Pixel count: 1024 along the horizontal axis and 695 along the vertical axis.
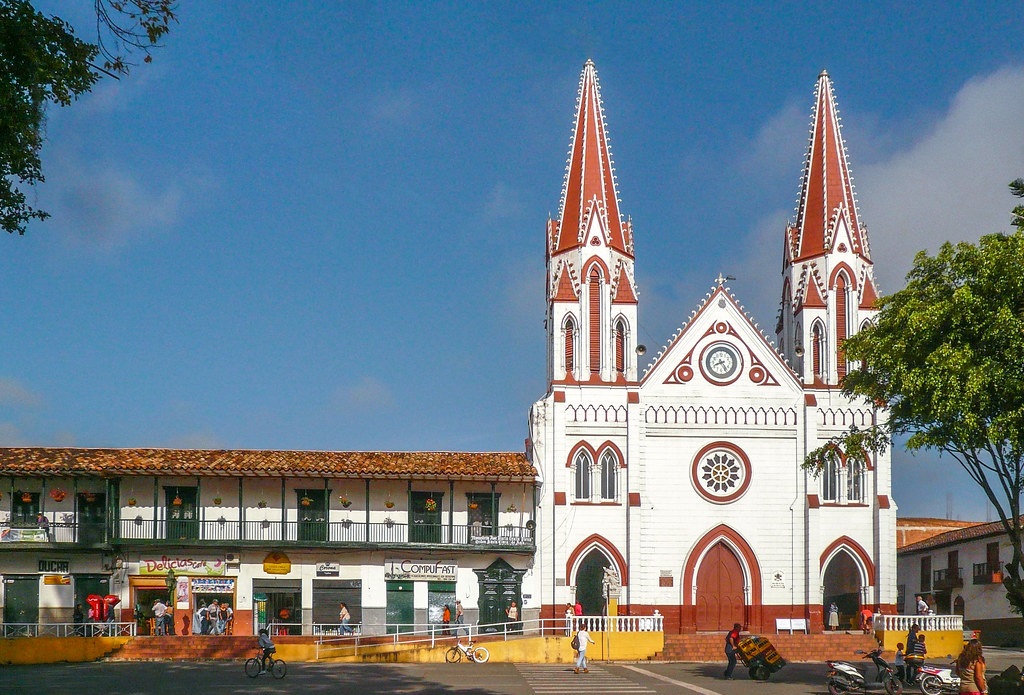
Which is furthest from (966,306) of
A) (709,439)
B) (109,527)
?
(109,527)

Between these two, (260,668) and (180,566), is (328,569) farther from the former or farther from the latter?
(260,668)

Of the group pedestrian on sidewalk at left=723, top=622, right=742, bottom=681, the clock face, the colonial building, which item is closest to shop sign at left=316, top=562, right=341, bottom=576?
the colonial building

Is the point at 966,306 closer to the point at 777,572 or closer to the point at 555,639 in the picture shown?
the point at 555,639

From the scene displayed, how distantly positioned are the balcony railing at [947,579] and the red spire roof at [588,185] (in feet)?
67.3

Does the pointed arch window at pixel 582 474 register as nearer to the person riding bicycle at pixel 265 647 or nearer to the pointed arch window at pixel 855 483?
the pointed arch window at pixel 855 483

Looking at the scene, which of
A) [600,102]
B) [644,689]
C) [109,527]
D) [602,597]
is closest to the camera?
[644,689]

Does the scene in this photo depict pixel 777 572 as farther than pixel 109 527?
Yes

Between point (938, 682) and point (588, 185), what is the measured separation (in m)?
27.7

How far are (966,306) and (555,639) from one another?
1784cm

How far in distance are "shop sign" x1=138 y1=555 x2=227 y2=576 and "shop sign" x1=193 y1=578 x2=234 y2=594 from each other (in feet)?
0.88

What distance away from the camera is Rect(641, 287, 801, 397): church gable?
163 ft

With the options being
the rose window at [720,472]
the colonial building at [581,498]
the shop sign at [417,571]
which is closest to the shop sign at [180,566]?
the colonial building at [581,498]

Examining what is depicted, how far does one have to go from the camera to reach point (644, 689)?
2911 centimetres

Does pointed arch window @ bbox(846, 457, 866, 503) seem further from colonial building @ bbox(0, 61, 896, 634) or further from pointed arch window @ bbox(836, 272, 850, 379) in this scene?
pointed arch window @ bbox(836, 272, 850, 379)
